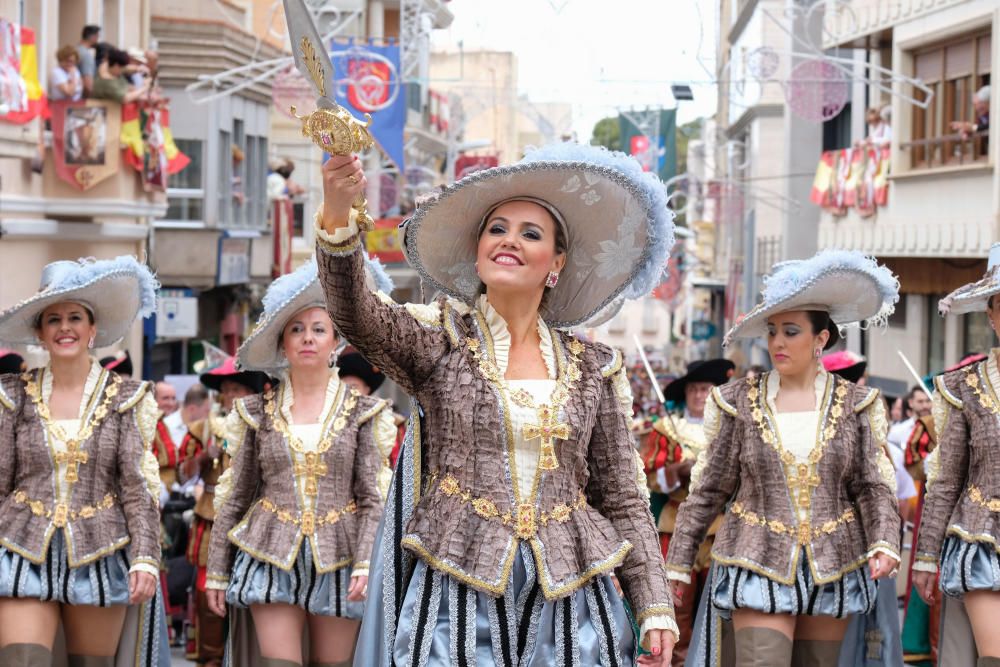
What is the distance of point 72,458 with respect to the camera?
7750mm

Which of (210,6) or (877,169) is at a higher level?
(210,6)

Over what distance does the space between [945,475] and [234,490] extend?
3019mm

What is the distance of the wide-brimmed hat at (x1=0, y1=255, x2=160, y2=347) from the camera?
785 cm

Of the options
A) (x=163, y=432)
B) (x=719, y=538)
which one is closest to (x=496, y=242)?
(x=719, y=538)

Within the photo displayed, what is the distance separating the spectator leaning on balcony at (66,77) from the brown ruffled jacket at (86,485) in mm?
11803

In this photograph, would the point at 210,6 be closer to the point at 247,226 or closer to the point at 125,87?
the point at 247,226

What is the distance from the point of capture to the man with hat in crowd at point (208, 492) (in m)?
10.2

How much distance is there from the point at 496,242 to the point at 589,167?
339 mm

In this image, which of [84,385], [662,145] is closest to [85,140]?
[84,385]

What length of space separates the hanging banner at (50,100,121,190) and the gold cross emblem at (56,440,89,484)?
12233 millimetres

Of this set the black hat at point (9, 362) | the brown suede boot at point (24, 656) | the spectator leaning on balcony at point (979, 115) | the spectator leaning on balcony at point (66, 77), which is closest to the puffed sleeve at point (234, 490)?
the brown suede boot at point (24, 656)

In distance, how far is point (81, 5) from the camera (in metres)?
20.8

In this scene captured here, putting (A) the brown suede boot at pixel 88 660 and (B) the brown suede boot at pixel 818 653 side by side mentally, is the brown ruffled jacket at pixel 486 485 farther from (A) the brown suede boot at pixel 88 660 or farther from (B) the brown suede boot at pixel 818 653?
(A) the brown suede boot at pixel 88 660

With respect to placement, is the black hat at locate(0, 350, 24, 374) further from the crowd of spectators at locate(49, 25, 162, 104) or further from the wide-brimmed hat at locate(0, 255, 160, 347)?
the crowd of spectators at locate(49, 25, 162, 104)
